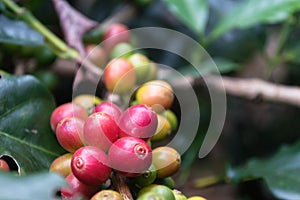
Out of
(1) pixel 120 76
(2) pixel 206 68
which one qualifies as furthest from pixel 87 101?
(2) pixel 206 68

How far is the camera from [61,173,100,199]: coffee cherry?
24.3 inches

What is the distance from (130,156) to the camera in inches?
23.8

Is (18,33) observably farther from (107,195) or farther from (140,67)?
(107,195)

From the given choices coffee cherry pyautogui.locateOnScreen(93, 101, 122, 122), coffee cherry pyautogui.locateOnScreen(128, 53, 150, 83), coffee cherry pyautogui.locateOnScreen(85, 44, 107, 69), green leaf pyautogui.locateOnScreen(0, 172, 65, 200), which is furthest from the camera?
coffee cherry pyautogui.locateOnScreen(85, 44, 107, 69)

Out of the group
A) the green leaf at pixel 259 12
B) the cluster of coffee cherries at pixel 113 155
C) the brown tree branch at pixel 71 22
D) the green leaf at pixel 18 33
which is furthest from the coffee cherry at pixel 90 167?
the green leaf at pixel 259 12

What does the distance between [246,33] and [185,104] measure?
59 cm

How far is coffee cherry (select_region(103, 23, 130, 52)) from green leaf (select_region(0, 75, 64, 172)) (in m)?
0.30

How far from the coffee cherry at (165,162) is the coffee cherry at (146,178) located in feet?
0.07

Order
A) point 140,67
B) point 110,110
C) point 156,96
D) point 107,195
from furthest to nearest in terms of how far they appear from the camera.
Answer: point 140,67
point 156,96
point 110,110
point 107,195

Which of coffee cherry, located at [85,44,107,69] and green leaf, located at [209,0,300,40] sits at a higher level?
green leaf, located at [209,0,300,40]

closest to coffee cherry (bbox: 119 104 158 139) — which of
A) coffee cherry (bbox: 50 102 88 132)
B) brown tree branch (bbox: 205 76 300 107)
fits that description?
coffee cherry (bbox: 50 102 88 132)

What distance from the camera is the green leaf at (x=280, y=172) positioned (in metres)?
0.94

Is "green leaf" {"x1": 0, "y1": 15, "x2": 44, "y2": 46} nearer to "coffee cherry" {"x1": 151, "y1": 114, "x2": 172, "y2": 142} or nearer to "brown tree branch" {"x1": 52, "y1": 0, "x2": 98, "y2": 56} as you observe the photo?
"brown tree branch" {"x1": 52, "y1": 0, "x2": 98, "y2": 56}

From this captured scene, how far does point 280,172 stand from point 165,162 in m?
0.44
